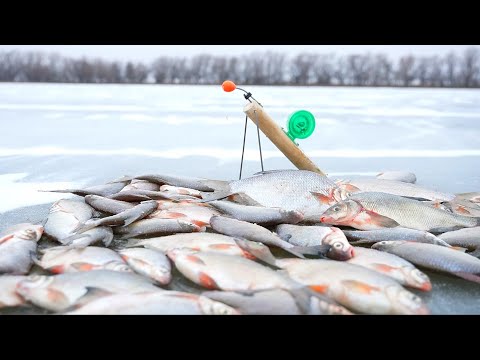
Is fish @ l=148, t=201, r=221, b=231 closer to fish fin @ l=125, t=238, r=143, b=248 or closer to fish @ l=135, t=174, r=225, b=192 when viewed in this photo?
fish fin @ l=125, t=238, r=143, b=248

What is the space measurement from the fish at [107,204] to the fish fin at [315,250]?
1138 millimetres

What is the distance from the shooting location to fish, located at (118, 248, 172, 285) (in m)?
2.33

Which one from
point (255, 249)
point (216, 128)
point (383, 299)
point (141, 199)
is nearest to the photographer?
point (383, 299)

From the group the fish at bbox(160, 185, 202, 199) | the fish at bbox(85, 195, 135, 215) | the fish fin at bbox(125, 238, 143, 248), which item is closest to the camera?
the fish fin at bbox(125, 238, 143, 248)

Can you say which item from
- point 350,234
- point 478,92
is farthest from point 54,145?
point 478,92

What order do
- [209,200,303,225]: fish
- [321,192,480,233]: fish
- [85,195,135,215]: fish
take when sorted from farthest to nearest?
[85,195,135,215]: fish → [321,192,480,233]: fish → [209,200,303,225]: fish

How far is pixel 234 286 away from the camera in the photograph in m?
2.16

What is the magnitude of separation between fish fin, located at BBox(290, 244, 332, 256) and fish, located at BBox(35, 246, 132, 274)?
0.75m

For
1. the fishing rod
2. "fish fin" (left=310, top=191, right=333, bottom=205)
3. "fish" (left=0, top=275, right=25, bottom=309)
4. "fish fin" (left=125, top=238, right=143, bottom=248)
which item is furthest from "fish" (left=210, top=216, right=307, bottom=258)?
the fishing rod

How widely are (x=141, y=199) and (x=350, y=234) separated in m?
1.26

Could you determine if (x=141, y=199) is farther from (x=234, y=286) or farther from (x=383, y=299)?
(x=383, y=299)

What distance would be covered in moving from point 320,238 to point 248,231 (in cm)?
34

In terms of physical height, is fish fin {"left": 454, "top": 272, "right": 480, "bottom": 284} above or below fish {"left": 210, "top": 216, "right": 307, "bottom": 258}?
below

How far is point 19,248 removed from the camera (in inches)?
102
